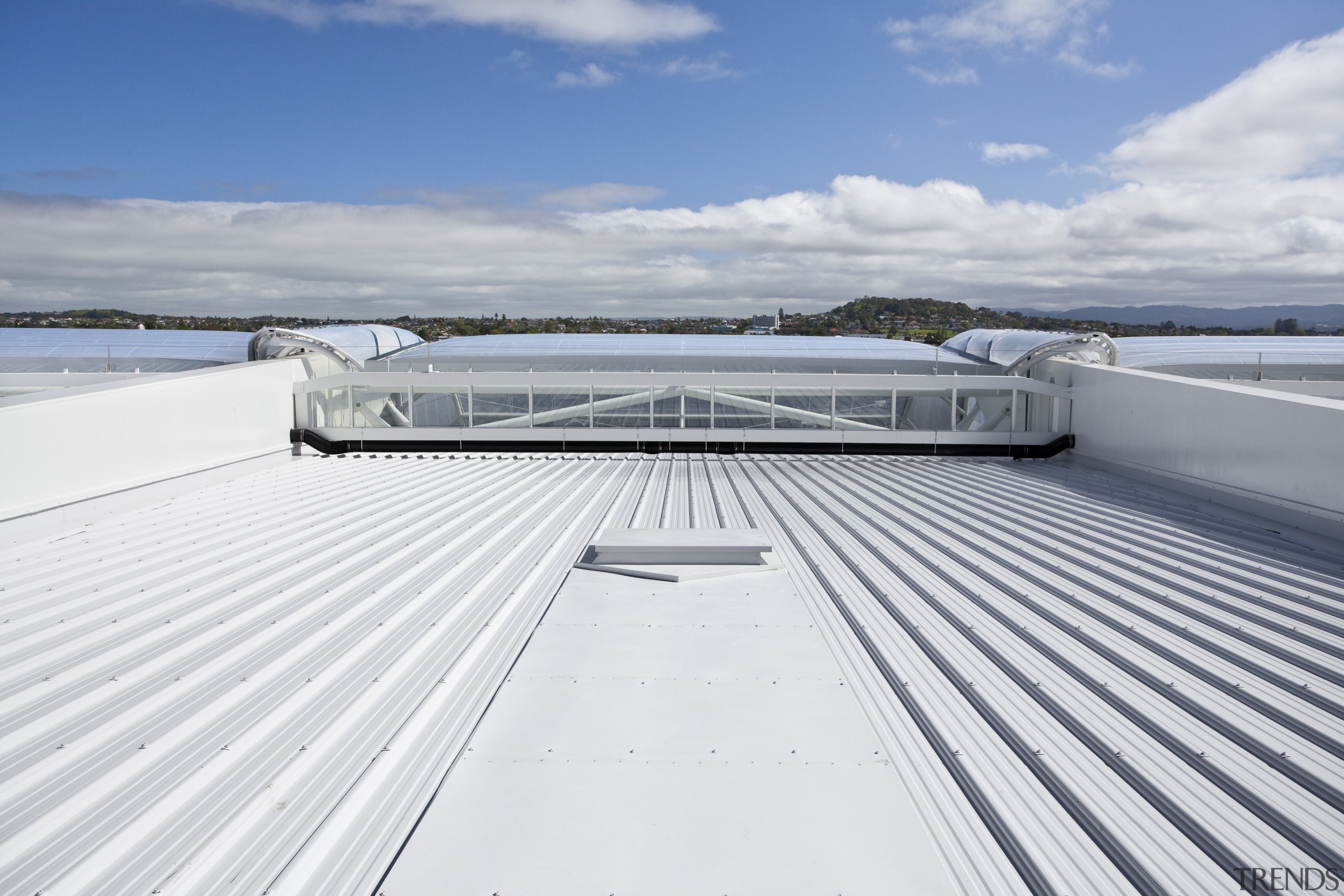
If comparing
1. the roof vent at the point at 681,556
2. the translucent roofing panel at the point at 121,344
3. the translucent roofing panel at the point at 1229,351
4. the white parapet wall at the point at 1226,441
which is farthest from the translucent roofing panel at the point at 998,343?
the translucent roofing panel at the point at 121,344

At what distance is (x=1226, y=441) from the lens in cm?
912

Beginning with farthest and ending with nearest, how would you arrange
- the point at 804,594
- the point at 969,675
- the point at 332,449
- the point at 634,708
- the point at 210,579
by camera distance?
the point at 332,449 → the point at 210,579 → the point at 804,594 → the point at 969,675 → the point at 634,708

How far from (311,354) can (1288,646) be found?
1509 cm

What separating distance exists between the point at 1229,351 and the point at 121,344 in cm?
3410

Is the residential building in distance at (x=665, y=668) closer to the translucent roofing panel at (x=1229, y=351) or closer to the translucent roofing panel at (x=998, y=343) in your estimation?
the translucent roofing panel at (x=998, y=343)

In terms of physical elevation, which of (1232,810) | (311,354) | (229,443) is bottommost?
(1232,810)

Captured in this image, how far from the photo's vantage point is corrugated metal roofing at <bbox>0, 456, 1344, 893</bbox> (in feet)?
9.05

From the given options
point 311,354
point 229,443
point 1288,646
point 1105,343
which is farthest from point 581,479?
point 1105,343

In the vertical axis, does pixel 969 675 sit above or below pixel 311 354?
below

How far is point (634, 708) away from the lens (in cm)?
366

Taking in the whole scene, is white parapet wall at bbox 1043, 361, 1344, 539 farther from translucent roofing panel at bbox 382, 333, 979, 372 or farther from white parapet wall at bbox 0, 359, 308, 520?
white parapet wall at bbox 0, 359, 308, 520

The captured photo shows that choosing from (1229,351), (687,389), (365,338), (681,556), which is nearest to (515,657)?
(681,556)

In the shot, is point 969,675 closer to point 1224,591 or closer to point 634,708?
point 634,708

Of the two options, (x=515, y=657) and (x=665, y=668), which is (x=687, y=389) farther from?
(x=665, y=668)
